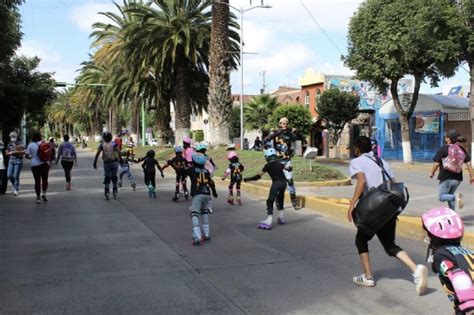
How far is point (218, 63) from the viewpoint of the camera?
23.2 m

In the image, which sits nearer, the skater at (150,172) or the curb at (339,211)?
the curb at (339,211)

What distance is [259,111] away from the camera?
52281 mm

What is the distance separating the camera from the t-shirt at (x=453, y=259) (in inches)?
128

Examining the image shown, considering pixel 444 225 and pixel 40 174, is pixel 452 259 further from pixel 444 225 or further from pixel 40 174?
pixel 40 174

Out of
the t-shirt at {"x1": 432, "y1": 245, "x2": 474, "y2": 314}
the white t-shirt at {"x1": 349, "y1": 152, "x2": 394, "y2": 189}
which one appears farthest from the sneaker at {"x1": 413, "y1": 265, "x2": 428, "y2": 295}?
the t-shirt at {"x1": 432, "y1": 245, "x2": 474, "y2": 314}

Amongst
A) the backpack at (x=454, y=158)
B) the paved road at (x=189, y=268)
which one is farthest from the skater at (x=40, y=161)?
the backpack at (x=454, y=158)

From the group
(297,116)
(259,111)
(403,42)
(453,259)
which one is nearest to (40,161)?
(453,259)

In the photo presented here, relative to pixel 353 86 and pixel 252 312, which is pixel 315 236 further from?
pixel 353 86

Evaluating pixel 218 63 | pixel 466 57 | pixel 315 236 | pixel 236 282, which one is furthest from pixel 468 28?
pixel 236 282

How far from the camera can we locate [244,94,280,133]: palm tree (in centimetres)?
5225

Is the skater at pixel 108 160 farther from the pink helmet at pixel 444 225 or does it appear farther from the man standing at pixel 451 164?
the pink helmet at pixel 444 225

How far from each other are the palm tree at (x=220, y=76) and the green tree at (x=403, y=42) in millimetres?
7737

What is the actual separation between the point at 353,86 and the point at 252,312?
38.7 meters

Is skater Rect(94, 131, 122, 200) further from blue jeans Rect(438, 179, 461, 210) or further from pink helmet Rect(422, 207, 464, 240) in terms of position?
pink helmet Rect(422, 207, 464, 240)
